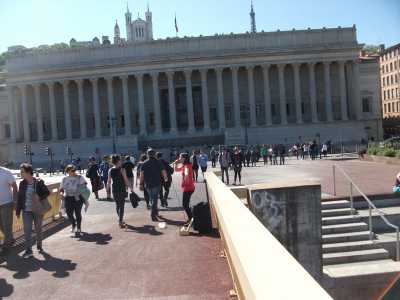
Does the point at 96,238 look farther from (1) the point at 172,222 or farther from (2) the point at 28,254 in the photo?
(1) the point at 172,222

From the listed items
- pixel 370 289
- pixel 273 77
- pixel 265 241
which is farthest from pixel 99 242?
pixel 273 77

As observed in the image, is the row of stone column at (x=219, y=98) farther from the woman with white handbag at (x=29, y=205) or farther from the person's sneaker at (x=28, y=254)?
the person's sneaker at (x=28, y=254)

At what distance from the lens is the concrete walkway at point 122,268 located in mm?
7773

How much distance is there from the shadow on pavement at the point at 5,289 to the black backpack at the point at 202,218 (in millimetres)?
4634

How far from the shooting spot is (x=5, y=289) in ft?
27.3

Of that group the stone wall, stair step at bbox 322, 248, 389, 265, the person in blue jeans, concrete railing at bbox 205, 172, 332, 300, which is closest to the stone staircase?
stair step at bbox 322, 248, 389, 265

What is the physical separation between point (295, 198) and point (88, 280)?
17.5 feet

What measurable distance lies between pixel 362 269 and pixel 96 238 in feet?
20.0

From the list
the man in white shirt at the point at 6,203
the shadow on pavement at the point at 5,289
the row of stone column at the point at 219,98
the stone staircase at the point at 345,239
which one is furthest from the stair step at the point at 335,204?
the row of stone column at the point at 219,98

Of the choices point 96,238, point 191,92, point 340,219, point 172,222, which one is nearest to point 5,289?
point 96,238

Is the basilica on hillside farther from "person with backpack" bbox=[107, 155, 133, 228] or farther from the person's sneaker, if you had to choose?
the person's sneaker

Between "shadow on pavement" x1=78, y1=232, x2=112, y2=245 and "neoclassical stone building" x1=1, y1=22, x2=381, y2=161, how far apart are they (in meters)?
58.9

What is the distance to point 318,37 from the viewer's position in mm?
77250

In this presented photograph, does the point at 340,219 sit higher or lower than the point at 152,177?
lower
